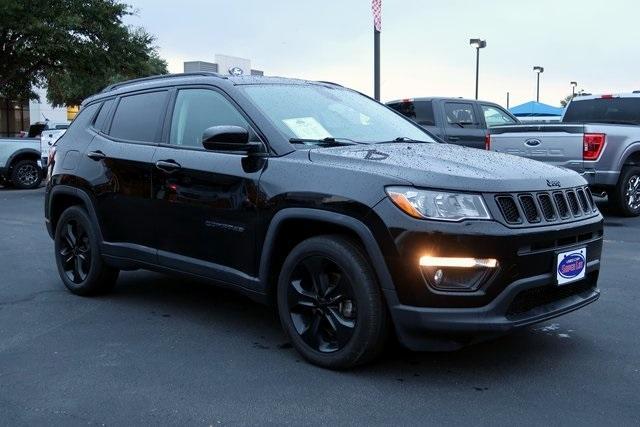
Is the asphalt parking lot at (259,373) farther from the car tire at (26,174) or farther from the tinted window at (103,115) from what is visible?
the car tire at (26,174)

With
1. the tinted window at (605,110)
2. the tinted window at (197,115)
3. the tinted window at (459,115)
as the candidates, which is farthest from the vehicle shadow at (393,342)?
the tinted window at (459,115)

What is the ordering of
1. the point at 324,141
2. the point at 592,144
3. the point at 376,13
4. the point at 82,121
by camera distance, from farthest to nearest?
the point at 376,13 < the point at 592,144 < the point at 82,121 < the point at 324,141

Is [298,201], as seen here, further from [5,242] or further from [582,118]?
[582,118]

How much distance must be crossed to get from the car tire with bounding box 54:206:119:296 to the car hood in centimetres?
235

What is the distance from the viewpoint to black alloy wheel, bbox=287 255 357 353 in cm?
386

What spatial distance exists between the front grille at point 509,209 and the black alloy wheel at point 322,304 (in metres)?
0.88

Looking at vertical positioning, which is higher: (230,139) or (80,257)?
(230,139)

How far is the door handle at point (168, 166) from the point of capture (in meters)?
4.76

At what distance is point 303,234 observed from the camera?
13.6ft

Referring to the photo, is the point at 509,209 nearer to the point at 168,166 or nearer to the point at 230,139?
the point at 230,139

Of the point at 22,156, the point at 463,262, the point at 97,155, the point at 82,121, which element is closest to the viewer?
the point at 463,262

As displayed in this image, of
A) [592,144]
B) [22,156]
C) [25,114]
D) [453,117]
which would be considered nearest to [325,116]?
[592,144]

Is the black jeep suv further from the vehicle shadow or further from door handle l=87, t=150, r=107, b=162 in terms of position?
the vehicle shadow

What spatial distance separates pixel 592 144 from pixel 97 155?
7.02 m
